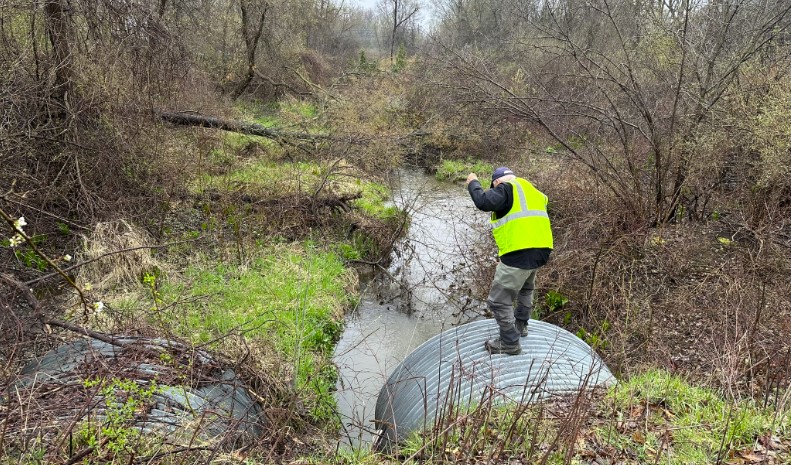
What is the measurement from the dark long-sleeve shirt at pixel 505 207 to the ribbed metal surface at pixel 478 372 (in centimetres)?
75

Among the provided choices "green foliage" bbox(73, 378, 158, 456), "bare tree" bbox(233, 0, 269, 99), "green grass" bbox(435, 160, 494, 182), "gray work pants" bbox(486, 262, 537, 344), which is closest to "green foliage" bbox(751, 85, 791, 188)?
"gray work pants" bbox(486, 262, 537, 344)

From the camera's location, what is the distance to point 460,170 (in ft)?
53.7

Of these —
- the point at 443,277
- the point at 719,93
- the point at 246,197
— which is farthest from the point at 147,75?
the point at 719,93

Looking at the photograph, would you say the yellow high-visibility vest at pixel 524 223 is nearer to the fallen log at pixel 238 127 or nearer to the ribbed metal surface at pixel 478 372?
the ribbed metal surface at pixel 478 372

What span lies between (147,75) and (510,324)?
6714 millimetres

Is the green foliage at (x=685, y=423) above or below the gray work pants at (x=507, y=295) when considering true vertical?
below

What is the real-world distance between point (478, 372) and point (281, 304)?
360cm

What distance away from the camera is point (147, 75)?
7.73m

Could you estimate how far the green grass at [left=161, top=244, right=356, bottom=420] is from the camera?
5.89m

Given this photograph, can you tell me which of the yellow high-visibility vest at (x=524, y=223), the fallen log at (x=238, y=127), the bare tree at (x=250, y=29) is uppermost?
the bare tree at (x=250, y=29)

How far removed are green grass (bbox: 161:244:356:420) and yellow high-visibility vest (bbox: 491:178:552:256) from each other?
233 centimetres

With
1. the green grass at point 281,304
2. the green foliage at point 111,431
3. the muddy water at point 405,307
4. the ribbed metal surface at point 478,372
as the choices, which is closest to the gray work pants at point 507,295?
the ribbed metal surface at point 478,372

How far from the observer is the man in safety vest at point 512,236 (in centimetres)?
Answer: 439

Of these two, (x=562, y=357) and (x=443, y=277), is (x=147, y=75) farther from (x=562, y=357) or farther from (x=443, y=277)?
(x=562, y=357)
